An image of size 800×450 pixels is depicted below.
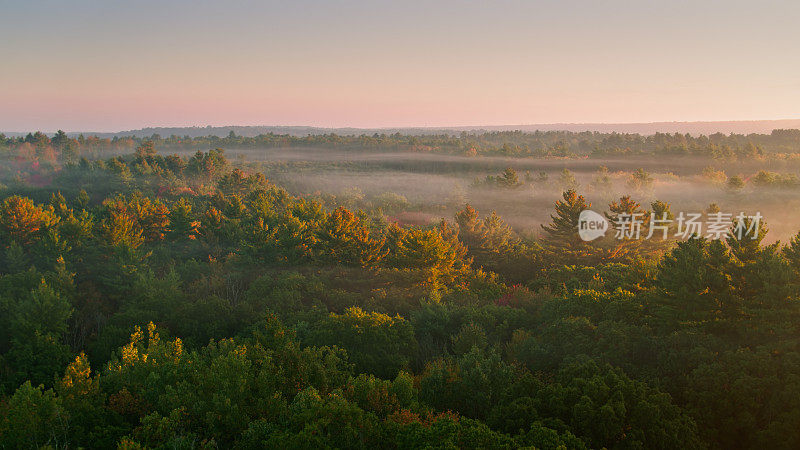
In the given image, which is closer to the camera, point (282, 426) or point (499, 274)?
point (282, 426)

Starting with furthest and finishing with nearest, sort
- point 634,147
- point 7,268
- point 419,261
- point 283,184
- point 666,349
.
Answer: point 634,147, point 283,184, point 7,268, point 419,261, point 666,349

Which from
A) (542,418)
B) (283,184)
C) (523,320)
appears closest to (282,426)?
(542,418)

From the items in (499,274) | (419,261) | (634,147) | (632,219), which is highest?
(634,147)

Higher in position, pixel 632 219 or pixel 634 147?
pixel 634 147

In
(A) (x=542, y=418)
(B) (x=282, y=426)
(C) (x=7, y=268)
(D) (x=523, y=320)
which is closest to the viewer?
(B) (x=282, y=426)

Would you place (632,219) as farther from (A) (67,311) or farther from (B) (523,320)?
(A) (67,311)

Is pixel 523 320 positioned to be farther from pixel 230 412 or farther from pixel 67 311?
pixel 67 311
